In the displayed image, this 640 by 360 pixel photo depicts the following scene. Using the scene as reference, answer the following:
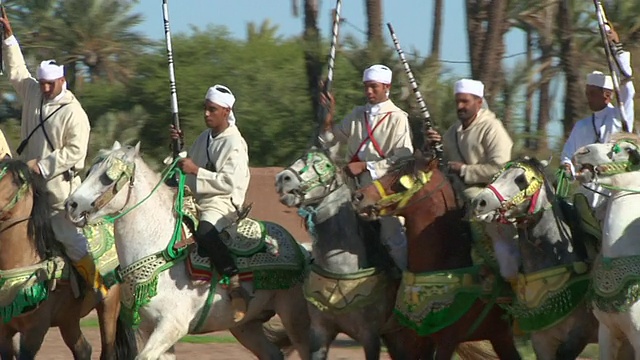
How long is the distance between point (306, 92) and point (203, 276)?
12.4 metres

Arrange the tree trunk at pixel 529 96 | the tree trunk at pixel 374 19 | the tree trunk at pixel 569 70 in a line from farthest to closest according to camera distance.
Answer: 1. the tree trunk at pixel 374 19
2. the tree trunk at pixel 529 96
3. the tree trunk at pixel 569 70

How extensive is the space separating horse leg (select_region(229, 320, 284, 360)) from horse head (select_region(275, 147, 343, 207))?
1.74 meters

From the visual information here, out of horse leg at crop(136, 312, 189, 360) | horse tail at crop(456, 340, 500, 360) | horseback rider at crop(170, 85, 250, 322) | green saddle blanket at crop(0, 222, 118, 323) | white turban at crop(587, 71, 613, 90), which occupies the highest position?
white turban at crop(587, 71, 613, 90)

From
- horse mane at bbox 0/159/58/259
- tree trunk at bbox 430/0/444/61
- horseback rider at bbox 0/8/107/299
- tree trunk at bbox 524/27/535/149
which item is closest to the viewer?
horse mane at bbox 0/159/58/259

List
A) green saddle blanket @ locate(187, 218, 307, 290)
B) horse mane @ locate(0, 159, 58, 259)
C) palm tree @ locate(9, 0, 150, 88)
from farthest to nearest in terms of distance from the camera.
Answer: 1. palm tree @ locate(9, 0, 150, 88)
2. horse mane @ locate(0, 159, 58, 259)
3. green saddle blanket @ locate(187, 218, 307, 290)

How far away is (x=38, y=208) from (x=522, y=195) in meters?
4.20

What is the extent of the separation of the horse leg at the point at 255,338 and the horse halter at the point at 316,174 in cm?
177

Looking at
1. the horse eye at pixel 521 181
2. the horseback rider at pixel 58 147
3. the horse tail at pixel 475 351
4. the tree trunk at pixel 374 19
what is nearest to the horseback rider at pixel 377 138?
the horse eye at pixel 521 181

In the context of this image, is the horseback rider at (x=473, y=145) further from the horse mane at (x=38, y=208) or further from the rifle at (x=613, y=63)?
the horse mane at (x=38, y=208)

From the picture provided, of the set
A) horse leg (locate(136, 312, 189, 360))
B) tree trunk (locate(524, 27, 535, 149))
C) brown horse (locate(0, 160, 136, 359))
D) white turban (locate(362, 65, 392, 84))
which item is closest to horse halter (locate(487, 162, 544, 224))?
white turban (locate(362, 65, 392, 84))

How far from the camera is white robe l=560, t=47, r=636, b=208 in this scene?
36.7 ft

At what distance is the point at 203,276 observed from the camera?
39.2 feet

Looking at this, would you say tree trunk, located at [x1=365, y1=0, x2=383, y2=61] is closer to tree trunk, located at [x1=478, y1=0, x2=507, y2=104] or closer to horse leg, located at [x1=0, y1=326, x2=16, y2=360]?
tree trunk, located at [x1=478, y1=0, x2=507, y2=104]

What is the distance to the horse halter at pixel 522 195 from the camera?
34.5ft
